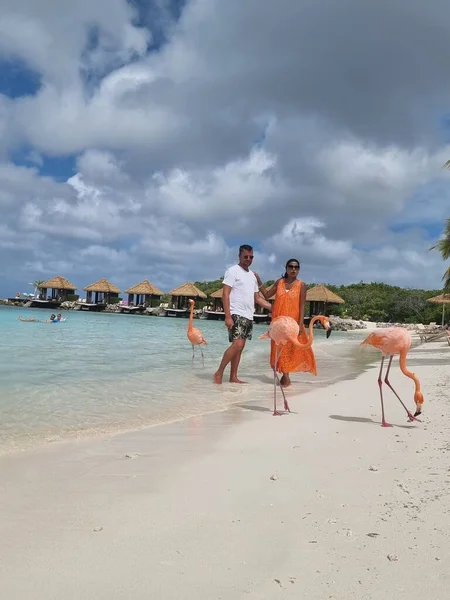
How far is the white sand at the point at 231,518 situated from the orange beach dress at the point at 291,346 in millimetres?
2762

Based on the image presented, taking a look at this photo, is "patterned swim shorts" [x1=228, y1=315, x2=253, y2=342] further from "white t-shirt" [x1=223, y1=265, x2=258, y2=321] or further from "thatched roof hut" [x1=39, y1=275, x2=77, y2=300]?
"thatched roof hut" [x1=39, y1=275, x2=77, y2=300]

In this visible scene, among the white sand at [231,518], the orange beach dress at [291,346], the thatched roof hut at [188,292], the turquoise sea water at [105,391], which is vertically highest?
the thatched roof hut at [188,292]

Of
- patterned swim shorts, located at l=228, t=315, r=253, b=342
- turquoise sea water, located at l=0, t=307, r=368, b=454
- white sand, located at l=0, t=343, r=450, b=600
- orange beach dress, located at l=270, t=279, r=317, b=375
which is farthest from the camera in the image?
patterned swim shorts, located at l=228, t=315, r=253, b=342

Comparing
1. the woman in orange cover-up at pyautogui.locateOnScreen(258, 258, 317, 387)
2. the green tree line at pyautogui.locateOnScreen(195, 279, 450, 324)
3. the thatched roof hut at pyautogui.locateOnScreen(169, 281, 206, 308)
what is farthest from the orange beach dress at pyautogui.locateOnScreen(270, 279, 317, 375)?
the thatched roof hut at pyautogui.locateOnScreen(169, 281, 206, 308)

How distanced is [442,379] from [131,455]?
19.6 feet

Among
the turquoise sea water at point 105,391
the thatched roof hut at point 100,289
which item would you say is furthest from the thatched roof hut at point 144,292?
the turquoise sea water at point 105,391

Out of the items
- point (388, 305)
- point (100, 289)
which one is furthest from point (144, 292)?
point (388, 305)

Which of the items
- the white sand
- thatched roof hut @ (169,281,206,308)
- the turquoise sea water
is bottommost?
the turquoise sea water

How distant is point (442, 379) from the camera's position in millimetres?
7758

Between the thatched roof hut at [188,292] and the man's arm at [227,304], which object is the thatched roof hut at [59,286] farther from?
the man's arm at [227,304]

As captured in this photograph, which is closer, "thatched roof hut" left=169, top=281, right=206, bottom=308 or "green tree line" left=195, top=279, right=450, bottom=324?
"green tree line" left=195, top=279, right=450, bottom=324

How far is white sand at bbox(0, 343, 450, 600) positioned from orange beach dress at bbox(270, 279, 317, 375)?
9.06 ft

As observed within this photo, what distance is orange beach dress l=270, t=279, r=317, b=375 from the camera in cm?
674

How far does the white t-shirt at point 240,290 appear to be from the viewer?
7.10m
